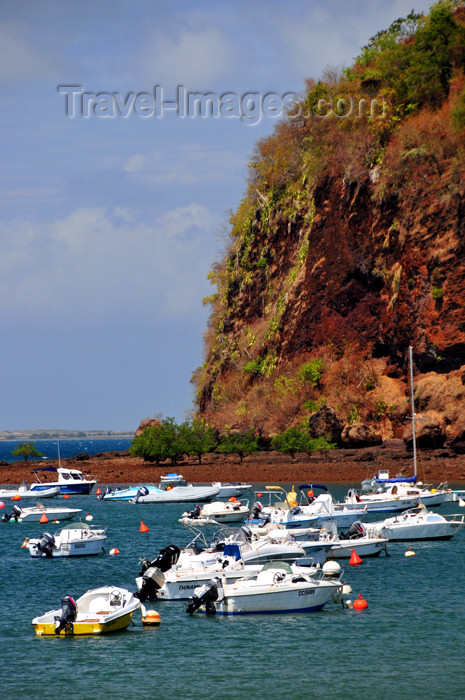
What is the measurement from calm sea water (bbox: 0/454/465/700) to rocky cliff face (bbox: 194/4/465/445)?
4967cm

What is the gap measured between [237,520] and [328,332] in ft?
138

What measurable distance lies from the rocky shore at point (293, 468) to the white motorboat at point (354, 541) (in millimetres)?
30528

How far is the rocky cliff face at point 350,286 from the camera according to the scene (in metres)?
88.3

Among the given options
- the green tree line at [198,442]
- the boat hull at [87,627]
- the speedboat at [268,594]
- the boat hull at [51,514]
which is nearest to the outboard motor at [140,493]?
the boat hull at [51,514]

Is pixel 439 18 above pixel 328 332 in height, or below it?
above

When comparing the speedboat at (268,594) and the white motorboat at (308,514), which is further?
the white motorboat at (308,514)

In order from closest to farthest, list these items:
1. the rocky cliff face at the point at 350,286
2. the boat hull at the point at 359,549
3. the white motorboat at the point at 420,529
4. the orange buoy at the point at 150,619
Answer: the orange buoy at the point at 150,619 < the boat hull at the point at 359,549 < the white motorboat at the point at 420,529 < the rocky cliff face at the point at 350,286

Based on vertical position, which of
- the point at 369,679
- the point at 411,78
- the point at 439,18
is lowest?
the point at 369,679

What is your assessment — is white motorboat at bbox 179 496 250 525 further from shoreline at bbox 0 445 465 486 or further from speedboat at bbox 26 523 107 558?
shoreline at bbox 0 445 465 486

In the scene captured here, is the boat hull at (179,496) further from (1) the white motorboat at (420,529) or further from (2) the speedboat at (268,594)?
(2) the speedboat at (268,594)

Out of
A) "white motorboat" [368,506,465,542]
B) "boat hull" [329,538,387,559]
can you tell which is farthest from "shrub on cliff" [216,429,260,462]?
"boat hull" [329,538,387,559]

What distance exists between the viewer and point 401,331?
300ft

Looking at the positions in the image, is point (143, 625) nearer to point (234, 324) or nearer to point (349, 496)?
point (349, 496)

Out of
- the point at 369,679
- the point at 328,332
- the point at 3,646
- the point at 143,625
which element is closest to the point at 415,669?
the point at 369,679
